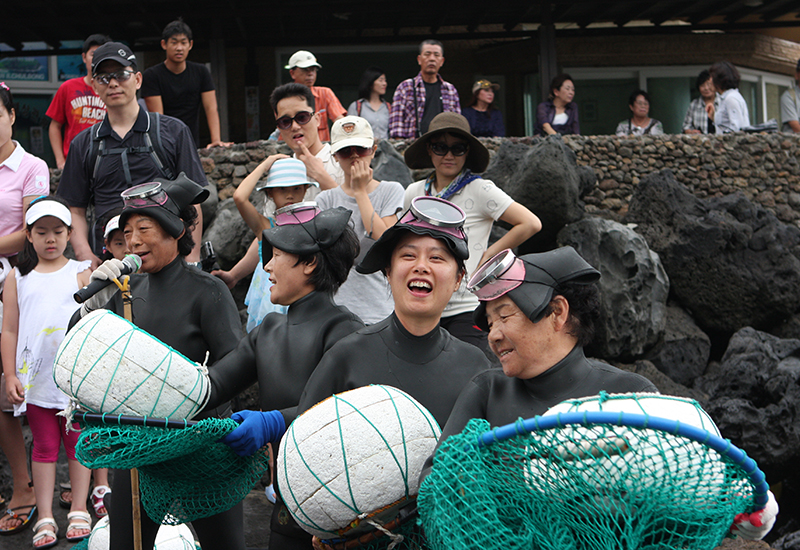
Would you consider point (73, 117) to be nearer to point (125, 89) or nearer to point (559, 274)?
point (125, 89)

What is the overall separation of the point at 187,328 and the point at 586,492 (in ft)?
6.18

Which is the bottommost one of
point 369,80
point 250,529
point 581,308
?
point 250,529

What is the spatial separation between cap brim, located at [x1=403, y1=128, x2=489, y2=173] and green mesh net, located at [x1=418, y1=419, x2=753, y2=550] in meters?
2.75

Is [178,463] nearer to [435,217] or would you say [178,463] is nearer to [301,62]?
[435,217]

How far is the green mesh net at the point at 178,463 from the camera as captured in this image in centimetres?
211

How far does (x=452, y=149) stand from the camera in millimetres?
4246

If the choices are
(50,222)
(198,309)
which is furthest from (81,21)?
(198,309)

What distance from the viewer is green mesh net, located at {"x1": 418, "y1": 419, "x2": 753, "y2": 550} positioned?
149 centimetres

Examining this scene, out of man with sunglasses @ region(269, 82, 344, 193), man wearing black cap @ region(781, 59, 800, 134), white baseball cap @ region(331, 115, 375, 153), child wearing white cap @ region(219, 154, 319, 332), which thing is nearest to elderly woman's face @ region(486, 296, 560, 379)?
child wearing white cap @ region(219, 154, 319, 332)

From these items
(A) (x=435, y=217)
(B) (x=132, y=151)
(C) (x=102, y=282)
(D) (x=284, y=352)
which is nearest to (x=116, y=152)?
(B) (x=132, y=151)

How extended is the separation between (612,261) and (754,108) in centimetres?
1038

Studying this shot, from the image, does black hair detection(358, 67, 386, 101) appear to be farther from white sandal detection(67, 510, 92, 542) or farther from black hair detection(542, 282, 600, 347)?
black hair detection(542, 282, 600, 347)

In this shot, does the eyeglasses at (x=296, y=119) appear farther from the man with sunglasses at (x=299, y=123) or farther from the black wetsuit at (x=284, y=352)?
the black wetsuit at (x=284, y=352)

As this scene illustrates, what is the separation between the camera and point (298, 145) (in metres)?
4.84
